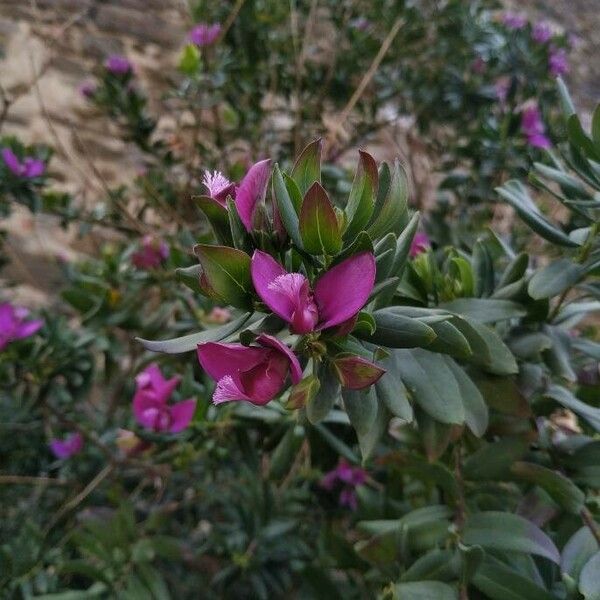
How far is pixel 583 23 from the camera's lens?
302 cm

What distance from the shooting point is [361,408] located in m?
0.55

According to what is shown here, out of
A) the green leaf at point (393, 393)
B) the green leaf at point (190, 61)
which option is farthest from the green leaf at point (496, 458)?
the green leaf at point (190, 61)

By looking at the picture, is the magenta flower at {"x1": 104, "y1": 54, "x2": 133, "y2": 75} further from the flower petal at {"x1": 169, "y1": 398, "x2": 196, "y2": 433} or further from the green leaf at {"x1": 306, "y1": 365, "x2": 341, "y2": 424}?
the green leaf at {"x1": 306, "y1": 365, "x2": 341, "y2": 424}

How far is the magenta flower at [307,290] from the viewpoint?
48 cm

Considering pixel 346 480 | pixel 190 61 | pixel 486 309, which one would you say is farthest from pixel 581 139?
pixel 190 61

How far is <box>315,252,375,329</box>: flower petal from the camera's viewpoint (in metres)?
0.48

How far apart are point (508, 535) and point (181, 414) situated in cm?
49

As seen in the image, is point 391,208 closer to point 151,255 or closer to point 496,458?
point 496,458

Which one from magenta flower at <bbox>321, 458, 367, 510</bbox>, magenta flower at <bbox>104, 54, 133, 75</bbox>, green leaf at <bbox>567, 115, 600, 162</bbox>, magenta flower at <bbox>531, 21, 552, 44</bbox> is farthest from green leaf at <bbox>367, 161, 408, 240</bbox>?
magenta flower at <bbox>531, 21, 552, 44</bbox>

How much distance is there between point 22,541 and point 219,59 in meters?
1.24

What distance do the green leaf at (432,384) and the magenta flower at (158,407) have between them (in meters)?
0.41

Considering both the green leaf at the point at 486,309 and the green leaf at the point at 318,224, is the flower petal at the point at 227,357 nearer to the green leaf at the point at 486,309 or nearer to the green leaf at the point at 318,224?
the green leaf at the point at 318,224

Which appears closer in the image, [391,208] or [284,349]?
[284,349]

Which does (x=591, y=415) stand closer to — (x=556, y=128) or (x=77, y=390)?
(x=77, y=390)
